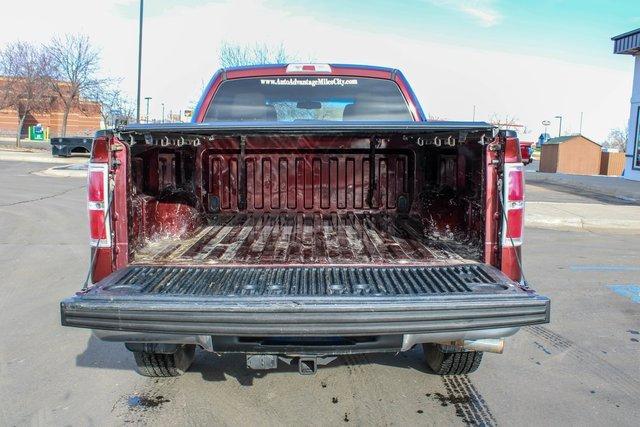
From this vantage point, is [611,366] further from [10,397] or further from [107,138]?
[10,397]

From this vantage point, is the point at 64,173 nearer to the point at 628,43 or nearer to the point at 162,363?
the point at 162,363

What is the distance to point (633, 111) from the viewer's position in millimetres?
23094

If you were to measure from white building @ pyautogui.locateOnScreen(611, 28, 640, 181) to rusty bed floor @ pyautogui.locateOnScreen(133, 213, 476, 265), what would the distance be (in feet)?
70.6

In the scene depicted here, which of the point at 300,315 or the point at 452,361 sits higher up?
the point at 300,315

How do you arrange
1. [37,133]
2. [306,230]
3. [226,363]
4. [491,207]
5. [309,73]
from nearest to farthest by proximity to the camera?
[491,207], [226,363], [306,230], [309,73], [37,133]

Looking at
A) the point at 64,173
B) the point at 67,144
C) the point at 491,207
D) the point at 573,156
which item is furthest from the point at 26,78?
the point at 491,207

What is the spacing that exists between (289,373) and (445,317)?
1.66 m

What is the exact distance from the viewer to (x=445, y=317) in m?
2.90

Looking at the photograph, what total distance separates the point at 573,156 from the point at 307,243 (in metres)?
26.7

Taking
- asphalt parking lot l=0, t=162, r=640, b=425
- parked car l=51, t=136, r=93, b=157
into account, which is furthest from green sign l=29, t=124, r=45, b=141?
asphalt parking lot l=0, t=162, r=640, b=425

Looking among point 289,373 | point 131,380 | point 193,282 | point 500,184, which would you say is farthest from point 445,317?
point 131,380

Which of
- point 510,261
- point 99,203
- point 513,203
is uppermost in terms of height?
point 513,203

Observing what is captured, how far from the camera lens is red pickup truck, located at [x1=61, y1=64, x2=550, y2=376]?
9.57ft

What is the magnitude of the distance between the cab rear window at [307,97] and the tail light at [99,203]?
1929 millimetres
